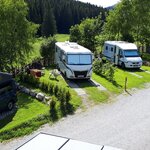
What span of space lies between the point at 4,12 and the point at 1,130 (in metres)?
13.4

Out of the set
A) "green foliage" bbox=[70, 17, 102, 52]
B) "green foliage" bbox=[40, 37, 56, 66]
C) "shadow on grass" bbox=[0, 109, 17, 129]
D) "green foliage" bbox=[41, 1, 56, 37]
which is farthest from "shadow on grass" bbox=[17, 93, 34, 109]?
"green foliage" bbox=[41, 1, 56, 37]

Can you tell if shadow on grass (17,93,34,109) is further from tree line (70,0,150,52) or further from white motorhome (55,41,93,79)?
tree line (70,0,150,52)

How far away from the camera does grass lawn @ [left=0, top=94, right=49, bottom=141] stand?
1727 centimetres

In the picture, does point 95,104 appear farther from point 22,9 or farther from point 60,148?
point 60,148

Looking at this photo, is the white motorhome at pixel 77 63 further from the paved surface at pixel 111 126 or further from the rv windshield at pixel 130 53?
the rv windshield at pixel 130 53

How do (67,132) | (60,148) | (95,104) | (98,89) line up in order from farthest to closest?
(98,89)
(95,104)
(67,132)
(60,148)

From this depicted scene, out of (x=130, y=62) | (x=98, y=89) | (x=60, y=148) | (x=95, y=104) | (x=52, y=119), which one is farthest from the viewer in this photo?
(x=130, y=62)

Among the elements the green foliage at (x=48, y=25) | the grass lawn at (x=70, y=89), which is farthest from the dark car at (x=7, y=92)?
the green foliage at (x=48, y=25)

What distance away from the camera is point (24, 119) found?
19109mm

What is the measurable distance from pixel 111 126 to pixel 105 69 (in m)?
12.4

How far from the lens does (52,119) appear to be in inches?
753

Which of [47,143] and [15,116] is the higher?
[47,143]

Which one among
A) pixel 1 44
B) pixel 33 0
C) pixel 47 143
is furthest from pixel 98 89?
pixel 33 0

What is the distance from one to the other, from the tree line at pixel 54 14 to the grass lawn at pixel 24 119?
71216 millimetres
